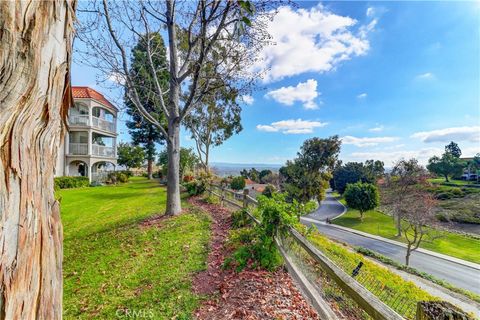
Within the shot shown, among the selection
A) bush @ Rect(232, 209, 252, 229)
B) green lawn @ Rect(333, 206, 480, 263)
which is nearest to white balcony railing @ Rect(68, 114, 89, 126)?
bush @ Rect(232, 209, 252, 229)

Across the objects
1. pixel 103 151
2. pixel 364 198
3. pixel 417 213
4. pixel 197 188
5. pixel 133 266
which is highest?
pixel 103 151

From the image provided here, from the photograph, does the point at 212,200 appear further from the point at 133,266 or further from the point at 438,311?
the point at 438,311

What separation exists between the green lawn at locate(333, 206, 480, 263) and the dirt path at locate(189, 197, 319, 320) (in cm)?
2319

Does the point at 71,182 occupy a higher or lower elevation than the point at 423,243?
higher

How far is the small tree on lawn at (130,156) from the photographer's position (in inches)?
1226

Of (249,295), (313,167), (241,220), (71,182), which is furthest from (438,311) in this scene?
(313,167)

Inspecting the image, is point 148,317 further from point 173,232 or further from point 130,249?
point 173,232

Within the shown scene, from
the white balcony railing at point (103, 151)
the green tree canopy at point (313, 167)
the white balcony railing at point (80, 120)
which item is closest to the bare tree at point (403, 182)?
the green tree canopy at point (313, 167)

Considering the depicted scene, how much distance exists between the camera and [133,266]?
4.55 meters

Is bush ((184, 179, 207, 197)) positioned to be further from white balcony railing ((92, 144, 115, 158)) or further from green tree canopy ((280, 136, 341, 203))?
green tree canopy ((280, 136, 341, 203))

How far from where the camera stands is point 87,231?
7.33 metres

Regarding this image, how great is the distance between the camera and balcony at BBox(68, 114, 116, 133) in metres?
20.3

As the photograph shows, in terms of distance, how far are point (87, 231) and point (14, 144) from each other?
7.78 meters

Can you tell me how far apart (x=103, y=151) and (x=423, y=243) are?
32.1m
